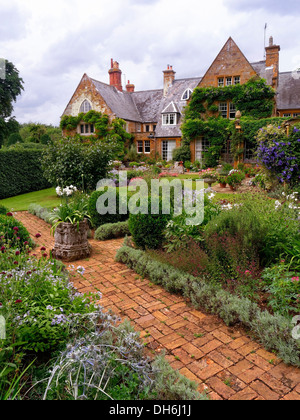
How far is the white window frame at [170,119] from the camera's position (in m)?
25.0

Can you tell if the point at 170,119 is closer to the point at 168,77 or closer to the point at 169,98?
the point at 169,98

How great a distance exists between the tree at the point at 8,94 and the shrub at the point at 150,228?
2340 centimetres

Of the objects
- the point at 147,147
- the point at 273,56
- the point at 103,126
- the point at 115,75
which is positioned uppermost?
the point at 115,75

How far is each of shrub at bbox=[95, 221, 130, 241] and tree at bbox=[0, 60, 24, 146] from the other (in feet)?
71.7

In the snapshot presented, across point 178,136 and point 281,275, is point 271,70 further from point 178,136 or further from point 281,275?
point 281,275

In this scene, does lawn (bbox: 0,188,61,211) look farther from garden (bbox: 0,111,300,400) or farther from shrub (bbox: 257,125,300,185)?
shrub (bbox: 257,125,300,185)

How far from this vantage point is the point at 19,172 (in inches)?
626

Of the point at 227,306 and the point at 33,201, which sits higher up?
the point at 33,201

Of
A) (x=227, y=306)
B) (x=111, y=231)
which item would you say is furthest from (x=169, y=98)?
(x=227, y=306)

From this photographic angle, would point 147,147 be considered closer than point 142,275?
No

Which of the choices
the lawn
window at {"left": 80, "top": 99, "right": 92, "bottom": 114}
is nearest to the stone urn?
the lawn

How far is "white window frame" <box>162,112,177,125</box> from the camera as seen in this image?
81.9 feet

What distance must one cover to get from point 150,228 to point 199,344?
111 inches

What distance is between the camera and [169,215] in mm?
5781
